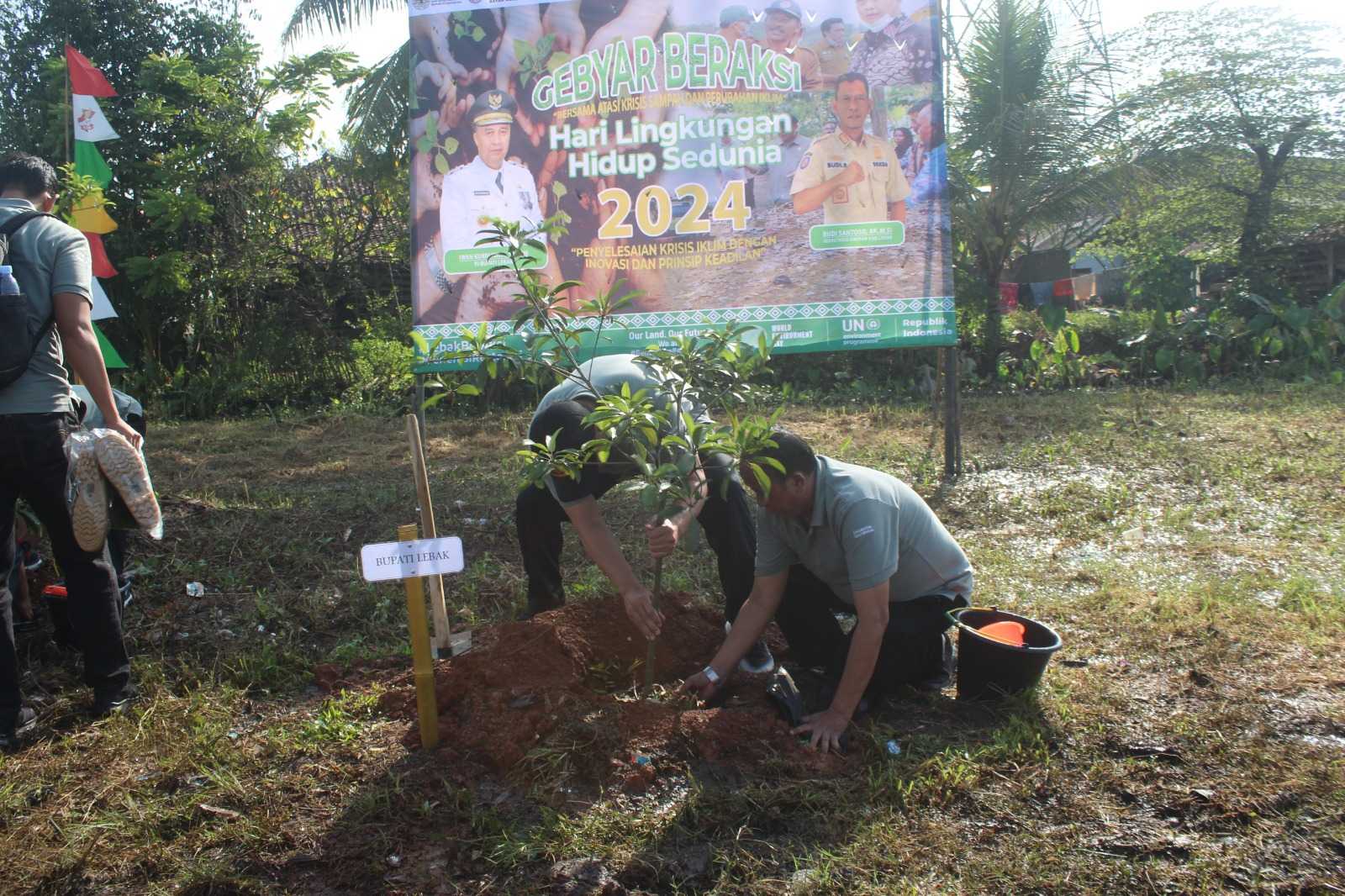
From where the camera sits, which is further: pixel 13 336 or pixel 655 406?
pixel 655 406

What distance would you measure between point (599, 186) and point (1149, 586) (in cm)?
373

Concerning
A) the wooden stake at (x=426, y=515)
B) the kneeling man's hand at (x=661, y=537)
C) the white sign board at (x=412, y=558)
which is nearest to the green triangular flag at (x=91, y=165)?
the wooden stake at (x=426, y=515)

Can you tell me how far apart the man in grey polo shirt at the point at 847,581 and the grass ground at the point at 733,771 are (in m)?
0.19

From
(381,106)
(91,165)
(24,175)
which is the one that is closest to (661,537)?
(24,175)

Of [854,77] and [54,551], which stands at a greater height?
[854,77]

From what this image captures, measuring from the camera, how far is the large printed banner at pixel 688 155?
579cm

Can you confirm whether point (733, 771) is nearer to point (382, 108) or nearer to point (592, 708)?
point (592, 708)

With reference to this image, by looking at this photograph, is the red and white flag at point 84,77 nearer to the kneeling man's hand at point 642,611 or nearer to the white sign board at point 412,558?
the white sign board at point 412,558

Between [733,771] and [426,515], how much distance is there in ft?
4.60

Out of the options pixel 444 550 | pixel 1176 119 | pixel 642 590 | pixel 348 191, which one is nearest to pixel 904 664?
pixel 642 590

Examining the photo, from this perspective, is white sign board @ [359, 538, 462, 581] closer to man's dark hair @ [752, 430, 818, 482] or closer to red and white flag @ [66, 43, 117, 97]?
man's dark hair @ [752, 430, 818, 482]

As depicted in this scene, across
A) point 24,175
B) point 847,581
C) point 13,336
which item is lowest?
point 847,581

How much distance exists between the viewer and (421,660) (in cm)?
296

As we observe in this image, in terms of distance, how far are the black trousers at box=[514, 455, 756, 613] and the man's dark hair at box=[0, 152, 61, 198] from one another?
6.80ft
